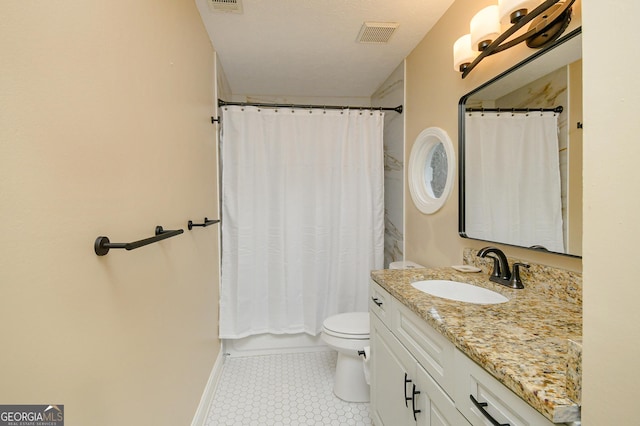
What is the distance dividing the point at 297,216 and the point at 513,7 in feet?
5.70

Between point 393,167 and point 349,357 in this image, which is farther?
point 393,167

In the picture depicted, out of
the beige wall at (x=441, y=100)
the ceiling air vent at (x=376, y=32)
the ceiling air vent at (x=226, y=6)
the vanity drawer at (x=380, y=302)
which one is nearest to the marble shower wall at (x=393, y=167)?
the beige wall at (x=441, y=100)

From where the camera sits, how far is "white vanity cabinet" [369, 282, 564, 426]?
0.63 metres

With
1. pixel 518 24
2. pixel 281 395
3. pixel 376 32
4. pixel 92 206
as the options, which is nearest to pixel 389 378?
pixel 281 395

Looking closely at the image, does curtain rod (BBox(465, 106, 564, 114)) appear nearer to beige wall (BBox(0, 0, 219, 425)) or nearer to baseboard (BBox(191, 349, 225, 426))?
beige wall (BBox(0, 0, 219, 425))

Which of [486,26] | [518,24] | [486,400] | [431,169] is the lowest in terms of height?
[486,400]

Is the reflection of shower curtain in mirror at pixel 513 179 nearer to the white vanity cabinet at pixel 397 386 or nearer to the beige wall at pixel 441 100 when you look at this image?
the beige wall at pixel 441 100

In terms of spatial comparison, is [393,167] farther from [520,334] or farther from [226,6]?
[520,334]

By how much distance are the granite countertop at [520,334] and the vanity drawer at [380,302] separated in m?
0.09

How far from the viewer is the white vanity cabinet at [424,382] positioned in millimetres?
631

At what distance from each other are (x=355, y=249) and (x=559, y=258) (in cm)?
144

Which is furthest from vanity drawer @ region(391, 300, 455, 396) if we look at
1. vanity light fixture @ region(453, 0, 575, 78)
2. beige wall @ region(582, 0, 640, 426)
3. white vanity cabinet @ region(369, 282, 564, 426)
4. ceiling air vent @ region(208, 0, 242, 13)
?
ceiling air vent @ region(208, 0, 242, 13)

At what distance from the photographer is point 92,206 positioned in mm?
674

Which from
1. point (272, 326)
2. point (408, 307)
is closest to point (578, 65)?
point (408, 307)
